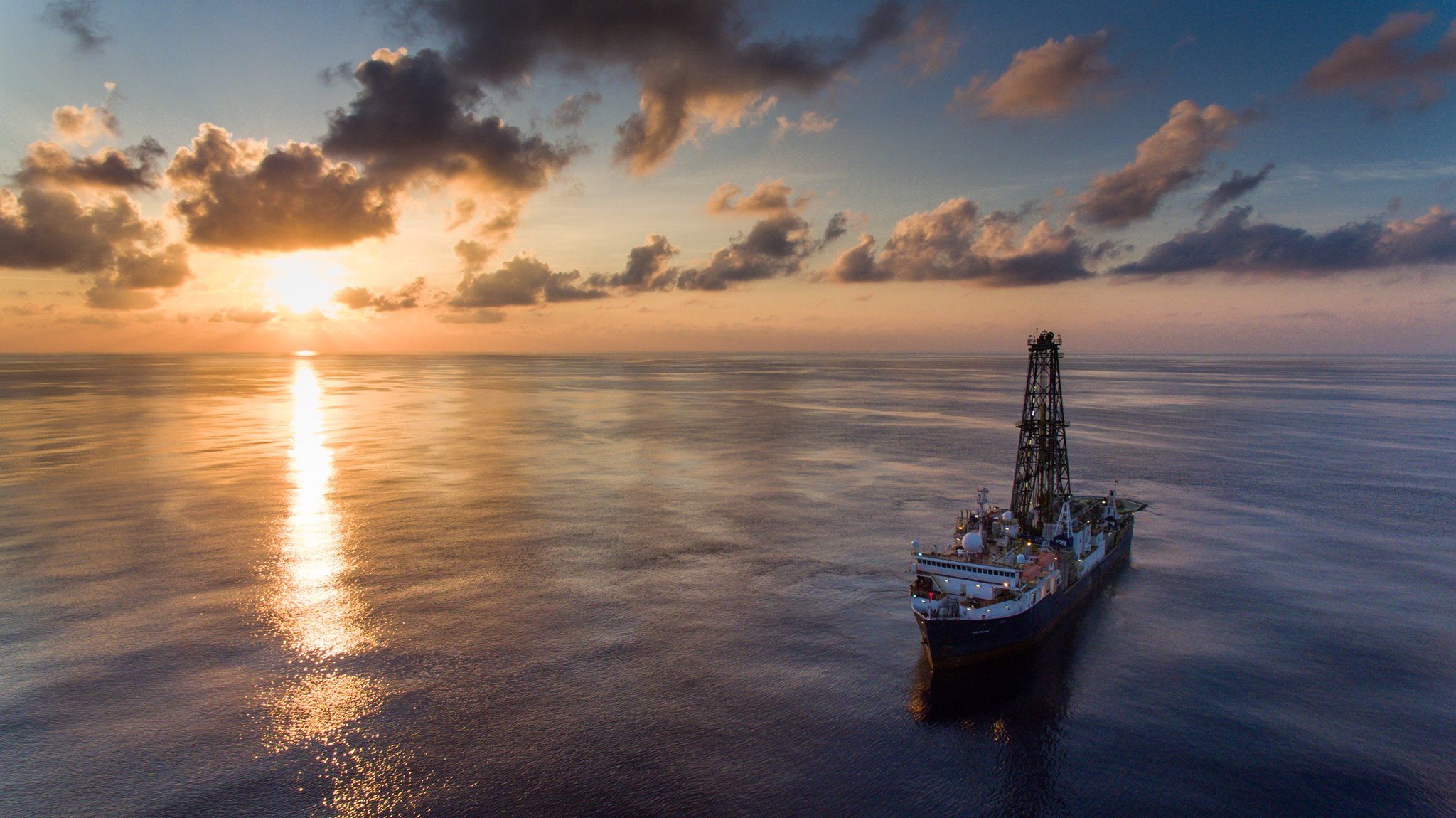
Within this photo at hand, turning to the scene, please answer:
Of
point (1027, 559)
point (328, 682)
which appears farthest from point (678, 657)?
point (1027, 559)

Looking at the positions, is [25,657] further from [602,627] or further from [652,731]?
[652,731]

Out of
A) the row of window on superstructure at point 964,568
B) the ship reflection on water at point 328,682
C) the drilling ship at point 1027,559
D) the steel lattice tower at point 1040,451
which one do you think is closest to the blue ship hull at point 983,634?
the drilling ship at point 1027,559

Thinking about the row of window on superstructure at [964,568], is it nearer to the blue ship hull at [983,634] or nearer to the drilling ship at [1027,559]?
the drilling ship at [1027,559]

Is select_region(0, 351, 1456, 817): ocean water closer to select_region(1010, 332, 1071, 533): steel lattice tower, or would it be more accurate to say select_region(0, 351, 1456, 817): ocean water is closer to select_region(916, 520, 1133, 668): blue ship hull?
select_region(916, 520, 1133, 668): blue ship hull

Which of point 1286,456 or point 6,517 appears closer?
point 6,517

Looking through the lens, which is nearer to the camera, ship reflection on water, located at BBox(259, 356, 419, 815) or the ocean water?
ship reflection on water, located at BBox(259, 356, 419, 815)

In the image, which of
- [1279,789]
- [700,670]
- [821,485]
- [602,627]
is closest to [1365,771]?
[1279,789]

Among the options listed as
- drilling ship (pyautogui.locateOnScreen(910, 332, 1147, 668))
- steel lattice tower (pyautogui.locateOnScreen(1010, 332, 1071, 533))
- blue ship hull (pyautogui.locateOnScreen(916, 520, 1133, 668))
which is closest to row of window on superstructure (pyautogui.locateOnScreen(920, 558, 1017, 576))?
drilling ship (pyautogui.locateOnScreen(910, 332, 1147, 668))
